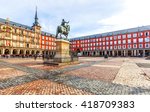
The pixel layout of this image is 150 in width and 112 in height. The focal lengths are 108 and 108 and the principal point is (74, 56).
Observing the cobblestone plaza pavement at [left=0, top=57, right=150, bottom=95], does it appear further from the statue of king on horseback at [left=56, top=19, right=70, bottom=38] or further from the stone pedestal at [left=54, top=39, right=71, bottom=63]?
the statue of king on horseback at [left=56, top=19, right=70, bottom=38]

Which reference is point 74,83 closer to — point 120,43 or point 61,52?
point 61,52

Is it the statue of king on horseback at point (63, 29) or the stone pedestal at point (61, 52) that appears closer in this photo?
the stone pedestal at point (61, 52)

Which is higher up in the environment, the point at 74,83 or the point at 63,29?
the point at 63,29

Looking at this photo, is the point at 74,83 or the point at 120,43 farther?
the point at 120,43

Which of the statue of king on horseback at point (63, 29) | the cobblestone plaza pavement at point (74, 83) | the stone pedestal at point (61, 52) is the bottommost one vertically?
the cobblestone plaza pavement at point (74, 83)

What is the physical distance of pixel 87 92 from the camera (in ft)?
14.0

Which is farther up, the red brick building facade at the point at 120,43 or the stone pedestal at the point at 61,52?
the red brick building facade at the point at 120,43

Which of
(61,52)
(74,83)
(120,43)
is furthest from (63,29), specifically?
(120,43)

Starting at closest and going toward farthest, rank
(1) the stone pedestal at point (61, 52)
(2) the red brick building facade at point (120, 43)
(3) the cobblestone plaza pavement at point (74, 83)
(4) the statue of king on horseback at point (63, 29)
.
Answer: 1. (3) the cobblestone plaza pavement at point (74, 83)
2. (1) the stone pedestal at point (61, 52)
3. (4) the statue of king on horseback at point (63, 29)
4. (2) the red brick building facade at point (120, 43)

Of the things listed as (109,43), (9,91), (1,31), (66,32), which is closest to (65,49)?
(66,32)

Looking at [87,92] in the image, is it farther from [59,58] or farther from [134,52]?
[134,52]

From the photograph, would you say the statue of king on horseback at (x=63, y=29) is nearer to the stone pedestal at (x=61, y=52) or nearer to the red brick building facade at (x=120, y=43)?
the stone pedestal at (x=61, y=52)

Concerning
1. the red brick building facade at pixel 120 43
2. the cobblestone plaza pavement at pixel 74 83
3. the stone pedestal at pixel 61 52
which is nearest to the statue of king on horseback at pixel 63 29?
the stone pedestal at pixel 61 52

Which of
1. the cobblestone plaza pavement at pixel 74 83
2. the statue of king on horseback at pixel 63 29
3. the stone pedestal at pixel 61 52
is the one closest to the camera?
the cobblestone plaza pavement at pixel 74 83
